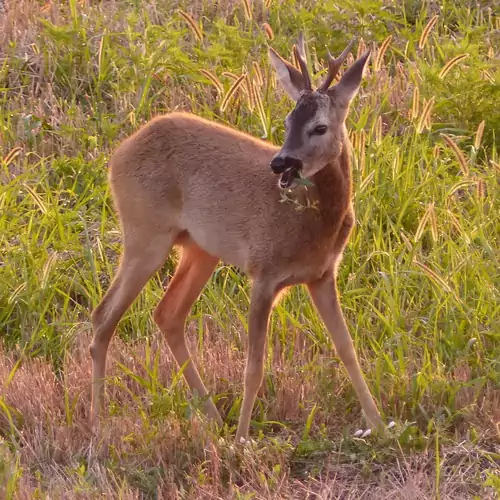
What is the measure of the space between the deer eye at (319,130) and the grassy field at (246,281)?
1320 mm

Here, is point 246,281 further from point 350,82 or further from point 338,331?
point 350,82

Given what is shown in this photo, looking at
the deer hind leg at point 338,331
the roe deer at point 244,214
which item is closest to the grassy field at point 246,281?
the deer hind leg at point 338,331

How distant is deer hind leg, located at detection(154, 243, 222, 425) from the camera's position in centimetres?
730

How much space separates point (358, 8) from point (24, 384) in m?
5.05

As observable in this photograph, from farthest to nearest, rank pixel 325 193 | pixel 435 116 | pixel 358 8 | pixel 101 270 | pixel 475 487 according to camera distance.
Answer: pixel 358 8
pixel 435 116
pixel 101 270
pixel 325 193
pixel 475 487

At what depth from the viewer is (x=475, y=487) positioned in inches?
234

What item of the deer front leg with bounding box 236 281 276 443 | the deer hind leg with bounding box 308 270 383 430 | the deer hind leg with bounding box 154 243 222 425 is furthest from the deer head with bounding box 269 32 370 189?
the deer hind leg with bounding box 154 243 222 425

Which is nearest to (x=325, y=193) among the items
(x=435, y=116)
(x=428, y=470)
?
(x=428, y=470)

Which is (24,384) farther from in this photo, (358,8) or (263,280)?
(358,8)

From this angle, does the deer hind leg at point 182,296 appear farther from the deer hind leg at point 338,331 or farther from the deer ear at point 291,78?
the deer ear at point 291,78

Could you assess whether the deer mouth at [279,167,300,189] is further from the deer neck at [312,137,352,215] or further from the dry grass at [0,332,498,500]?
the dry grass at [0,332,498,500]

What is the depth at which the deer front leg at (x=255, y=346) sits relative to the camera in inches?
254

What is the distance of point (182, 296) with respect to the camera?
7.37 meters

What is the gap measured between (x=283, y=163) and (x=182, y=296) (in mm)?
1743
